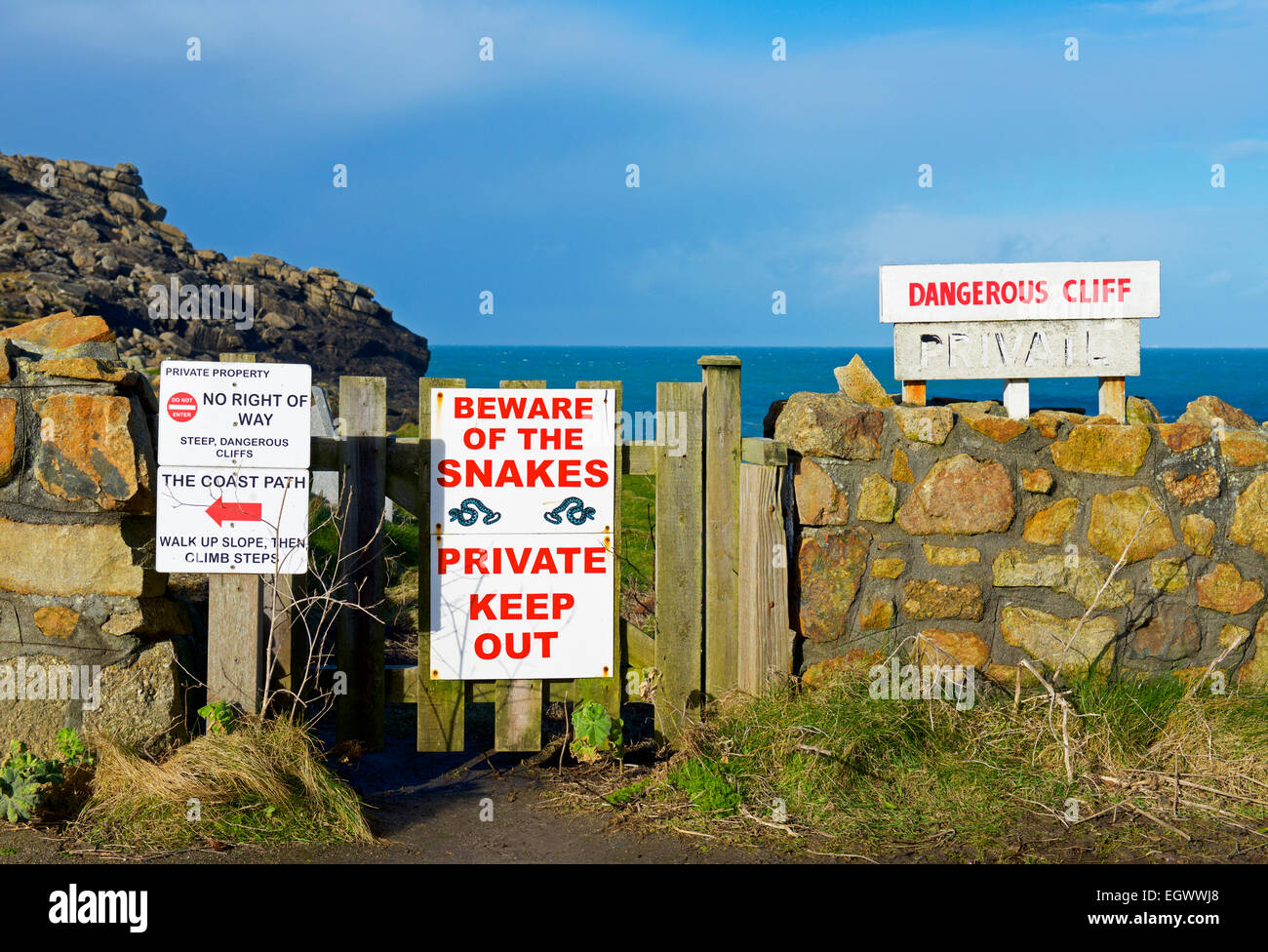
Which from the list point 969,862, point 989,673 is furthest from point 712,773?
point 989,673

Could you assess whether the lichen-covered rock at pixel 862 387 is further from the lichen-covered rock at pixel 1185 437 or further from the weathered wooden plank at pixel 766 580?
the lichen-covered rock at pixel 1185 437

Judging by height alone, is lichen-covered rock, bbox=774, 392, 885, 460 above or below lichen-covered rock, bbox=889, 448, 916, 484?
above

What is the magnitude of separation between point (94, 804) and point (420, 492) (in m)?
1.91

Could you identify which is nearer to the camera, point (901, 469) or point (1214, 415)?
point (901, 469)

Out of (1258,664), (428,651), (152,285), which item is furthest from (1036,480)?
(152,285)

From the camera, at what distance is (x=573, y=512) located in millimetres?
5020

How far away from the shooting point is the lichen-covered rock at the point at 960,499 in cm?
505

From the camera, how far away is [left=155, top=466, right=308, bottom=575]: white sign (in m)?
4.54

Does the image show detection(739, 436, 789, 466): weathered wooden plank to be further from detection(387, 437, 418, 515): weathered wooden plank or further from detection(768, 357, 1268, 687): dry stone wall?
detection(387, 437, 418, 515): weathered wooden plank

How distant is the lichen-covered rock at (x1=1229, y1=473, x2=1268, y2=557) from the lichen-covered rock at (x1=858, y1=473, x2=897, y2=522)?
5.93 feet

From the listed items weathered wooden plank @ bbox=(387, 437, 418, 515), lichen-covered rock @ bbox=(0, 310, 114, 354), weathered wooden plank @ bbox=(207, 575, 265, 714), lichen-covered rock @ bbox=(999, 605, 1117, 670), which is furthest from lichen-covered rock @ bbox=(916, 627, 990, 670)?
lichen-covered rock @ bbox=(0, 310, 114, 354)

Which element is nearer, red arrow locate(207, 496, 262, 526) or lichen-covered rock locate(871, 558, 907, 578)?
red arrow locate(207, 496, 262, 526)

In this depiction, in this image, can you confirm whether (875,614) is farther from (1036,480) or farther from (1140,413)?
(1140,413)

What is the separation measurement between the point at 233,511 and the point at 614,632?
1897 millimetres
